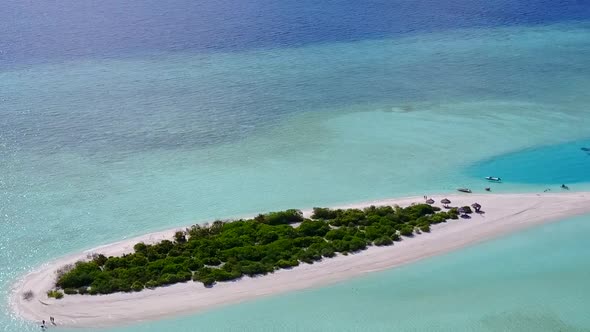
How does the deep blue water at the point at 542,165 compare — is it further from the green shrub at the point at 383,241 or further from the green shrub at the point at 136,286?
the green shrub at the point at 136,286

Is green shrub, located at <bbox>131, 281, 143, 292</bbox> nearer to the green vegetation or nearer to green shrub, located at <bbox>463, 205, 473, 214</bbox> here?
the green vegetation

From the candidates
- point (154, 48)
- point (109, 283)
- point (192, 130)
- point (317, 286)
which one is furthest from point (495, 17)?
point (109, 283)

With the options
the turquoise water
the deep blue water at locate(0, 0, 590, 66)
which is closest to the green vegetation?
the turquoise water

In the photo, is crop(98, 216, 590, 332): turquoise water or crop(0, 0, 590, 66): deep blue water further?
crop(0, 0, 590, 66): deep blue water

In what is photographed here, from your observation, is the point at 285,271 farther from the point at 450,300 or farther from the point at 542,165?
the point at 542,165

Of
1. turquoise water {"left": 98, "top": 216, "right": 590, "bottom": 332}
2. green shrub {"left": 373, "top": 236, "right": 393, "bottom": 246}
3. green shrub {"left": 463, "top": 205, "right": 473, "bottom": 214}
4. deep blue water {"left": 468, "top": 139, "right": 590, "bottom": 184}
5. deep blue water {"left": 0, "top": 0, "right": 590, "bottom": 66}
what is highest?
deep blue water {"left": 0, "top": 0, "right": 590, "bottom": 66}
